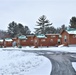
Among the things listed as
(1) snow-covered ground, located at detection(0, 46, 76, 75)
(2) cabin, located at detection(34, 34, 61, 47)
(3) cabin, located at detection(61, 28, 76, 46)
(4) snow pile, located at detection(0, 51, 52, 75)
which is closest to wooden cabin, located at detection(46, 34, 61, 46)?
(2) cabin, located at detection(34, 34, 61, 47)

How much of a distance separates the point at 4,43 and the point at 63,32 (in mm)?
35586

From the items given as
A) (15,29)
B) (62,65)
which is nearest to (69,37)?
(62,65)

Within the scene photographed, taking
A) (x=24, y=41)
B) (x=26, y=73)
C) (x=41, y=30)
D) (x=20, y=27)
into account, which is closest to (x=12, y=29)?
(x=20, y=27)

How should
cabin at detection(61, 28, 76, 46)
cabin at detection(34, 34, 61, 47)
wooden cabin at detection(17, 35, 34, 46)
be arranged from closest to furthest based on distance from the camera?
cabin at detection(61, 28, 76, 46), cabin at detection(34, 34, 61, 47), wooden cabin at detection(17, 35, 34, 46)

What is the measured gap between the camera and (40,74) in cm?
1495

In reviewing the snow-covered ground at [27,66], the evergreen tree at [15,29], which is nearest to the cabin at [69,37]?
the snow-covered ground at [27,66]

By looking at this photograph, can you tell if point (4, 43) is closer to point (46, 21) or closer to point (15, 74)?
point (46, 21)

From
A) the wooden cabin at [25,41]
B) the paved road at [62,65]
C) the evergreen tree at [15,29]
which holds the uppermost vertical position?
the evergreen tree at [15,29]

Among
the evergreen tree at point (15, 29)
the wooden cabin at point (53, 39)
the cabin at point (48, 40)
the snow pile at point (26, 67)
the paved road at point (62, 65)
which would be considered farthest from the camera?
the evergreen tree at point (15, 29)

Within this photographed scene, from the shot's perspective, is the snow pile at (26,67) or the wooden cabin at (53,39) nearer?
the snow pile at (26,67)

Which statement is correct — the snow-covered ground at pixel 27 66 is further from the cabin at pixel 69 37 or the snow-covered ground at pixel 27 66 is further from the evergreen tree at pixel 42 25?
the evergreen tree at pixel 42 25

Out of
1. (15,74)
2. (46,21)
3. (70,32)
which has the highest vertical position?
(46,21)

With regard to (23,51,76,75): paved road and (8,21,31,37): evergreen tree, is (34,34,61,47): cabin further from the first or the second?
(8,21,31,37): evergreen tree

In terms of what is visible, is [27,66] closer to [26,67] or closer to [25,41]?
A: [26,67]
